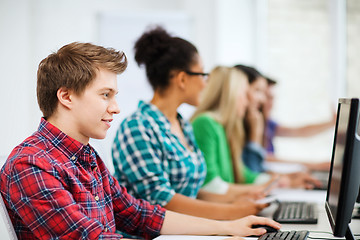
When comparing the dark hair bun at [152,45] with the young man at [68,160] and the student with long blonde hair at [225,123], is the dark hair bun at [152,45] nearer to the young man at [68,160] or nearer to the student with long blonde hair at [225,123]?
the young man at [68,160]

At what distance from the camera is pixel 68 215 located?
1196 mm

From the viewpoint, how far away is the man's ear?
1312 millimetres

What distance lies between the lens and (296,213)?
74.4 inches

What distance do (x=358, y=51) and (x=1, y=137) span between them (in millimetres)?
3009

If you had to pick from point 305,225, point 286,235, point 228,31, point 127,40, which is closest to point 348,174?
point 286,235

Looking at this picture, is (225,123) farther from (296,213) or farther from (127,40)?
(127,40)

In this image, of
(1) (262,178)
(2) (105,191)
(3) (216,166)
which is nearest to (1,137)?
(2) (105,191)

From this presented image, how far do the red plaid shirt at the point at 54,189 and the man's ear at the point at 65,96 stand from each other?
2.8 inches

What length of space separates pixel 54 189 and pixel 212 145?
1.57 m

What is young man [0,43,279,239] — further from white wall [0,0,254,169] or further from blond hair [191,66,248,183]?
white wall [0,0,254,169]

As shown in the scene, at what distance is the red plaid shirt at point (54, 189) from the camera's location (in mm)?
1174

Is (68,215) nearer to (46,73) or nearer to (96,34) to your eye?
(46,73)

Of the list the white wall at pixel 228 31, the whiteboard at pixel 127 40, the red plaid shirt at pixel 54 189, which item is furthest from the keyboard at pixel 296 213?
the white wall at pixel 228 31

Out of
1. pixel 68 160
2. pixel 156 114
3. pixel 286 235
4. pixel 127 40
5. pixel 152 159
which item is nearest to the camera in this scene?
pixel 68 160
